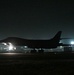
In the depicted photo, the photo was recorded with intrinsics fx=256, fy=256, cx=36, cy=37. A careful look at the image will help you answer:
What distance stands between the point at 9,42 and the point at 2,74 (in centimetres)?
7167

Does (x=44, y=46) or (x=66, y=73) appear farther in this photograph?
(x=44, y=46)

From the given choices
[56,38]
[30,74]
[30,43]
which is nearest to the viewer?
[30,74]

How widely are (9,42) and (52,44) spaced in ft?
54.5

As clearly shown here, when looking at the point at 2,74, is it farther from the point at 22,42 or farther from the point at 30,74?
the point at 22,42

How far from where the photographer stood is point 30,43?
95.8 metres

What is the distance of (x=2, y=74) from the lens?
2619cm

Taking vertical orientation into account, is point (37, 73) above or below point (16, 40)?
below

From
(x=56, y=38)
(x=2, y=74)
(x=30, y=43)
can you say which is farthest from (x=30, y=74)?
(x=56, y=38)

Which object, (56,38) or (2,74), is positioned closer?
(2,74)

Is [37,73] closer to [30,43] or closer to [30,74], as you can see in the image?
[30,74]

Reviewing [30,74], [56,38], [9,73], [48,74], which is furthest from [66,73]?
[56,38]

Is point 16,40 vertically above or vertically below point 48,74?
above

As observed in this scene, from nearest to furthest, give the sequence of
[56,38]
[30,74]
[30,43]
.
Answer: [30,74] < [30,43] < [56,38]

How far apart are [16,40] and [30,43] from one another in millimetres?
6112
